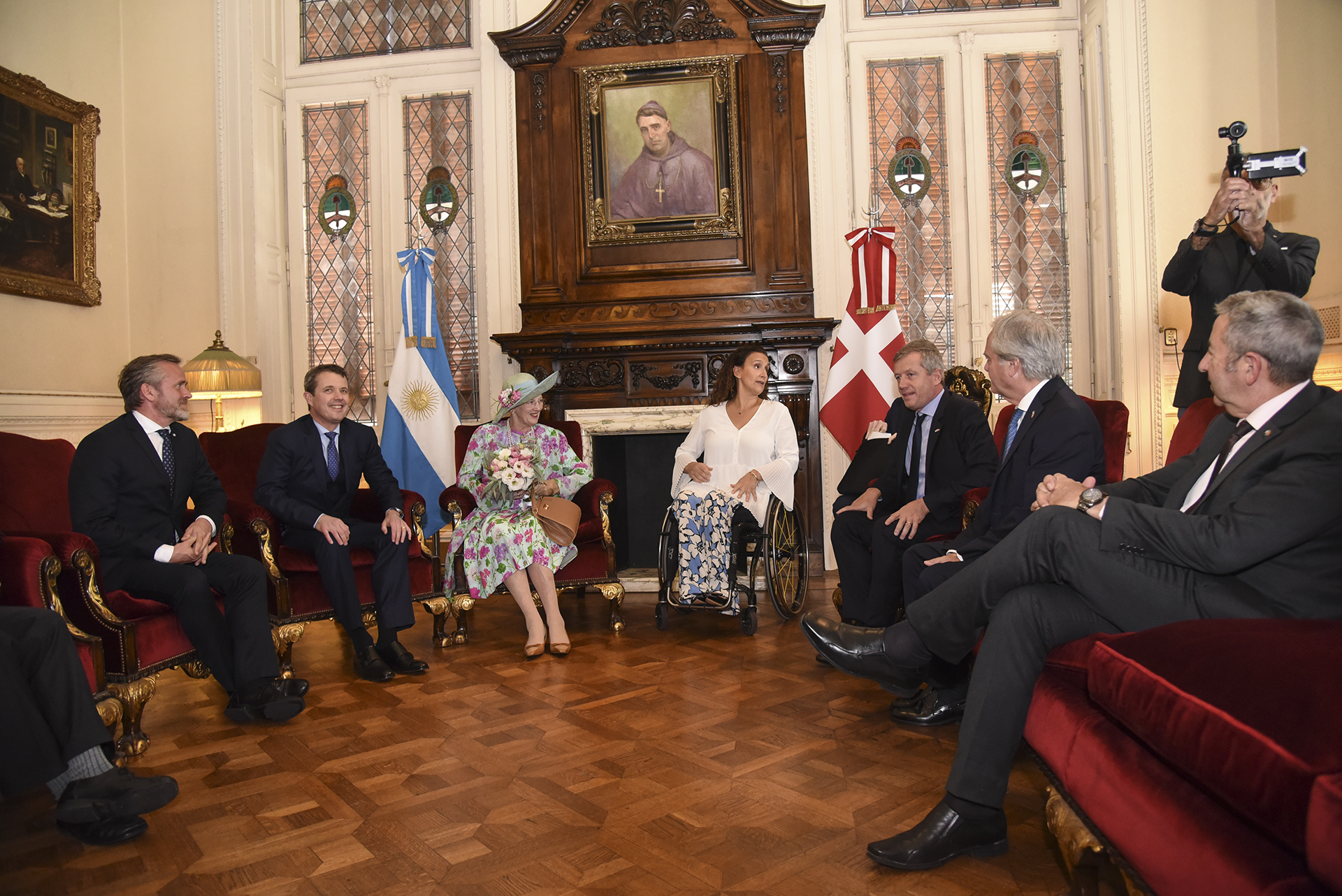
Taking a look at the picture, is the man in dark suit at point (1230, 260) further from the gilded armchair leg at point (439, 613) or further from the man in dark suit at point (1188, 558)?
the gilded armchair leg at point (439, 613)

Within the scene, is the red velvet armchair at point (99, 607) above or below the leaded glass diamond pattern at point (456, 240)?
below

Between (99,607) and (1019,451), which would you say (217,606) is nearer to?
(99,607)

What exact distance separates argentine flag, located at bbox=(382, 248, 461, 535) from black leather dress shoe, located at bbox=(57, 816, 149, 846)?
3369 millimetres

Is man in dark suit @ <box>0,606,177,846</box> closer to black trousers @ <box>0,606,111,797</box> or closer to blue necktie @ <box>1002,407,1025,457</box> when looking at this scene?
black trousers @ <box>0,606,111,797</box>

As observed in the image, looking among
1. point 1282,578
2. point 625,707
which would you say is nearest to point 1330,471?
point 1282,578

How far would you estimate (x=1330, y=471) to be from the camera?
163 centimetres

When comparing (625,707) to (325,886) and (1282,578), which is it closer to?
(325,886)

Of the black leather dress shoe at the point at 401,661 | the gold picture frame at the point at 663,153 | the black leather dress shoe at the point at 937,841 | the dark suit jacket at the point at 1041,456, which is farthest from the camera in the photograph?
the gold picture frame at the point at 663,153

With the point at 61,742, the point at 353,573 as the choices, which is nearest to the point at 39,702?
the point at 61,742

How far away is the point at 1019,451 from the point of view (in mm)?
2559

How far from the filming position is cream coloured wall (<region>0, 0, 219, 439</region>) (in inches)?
187

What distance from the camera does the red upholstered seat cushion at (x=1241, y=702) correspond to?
1.13 m

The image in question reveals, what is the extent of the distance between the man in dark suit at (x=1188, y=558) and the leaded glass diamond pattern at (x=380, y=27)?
5.59m

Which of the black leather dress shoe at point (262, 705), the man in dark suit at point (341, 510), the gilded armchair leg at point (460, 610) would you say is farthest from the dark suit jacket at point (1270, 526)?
the gilded armchair leg at point (460, 610)
